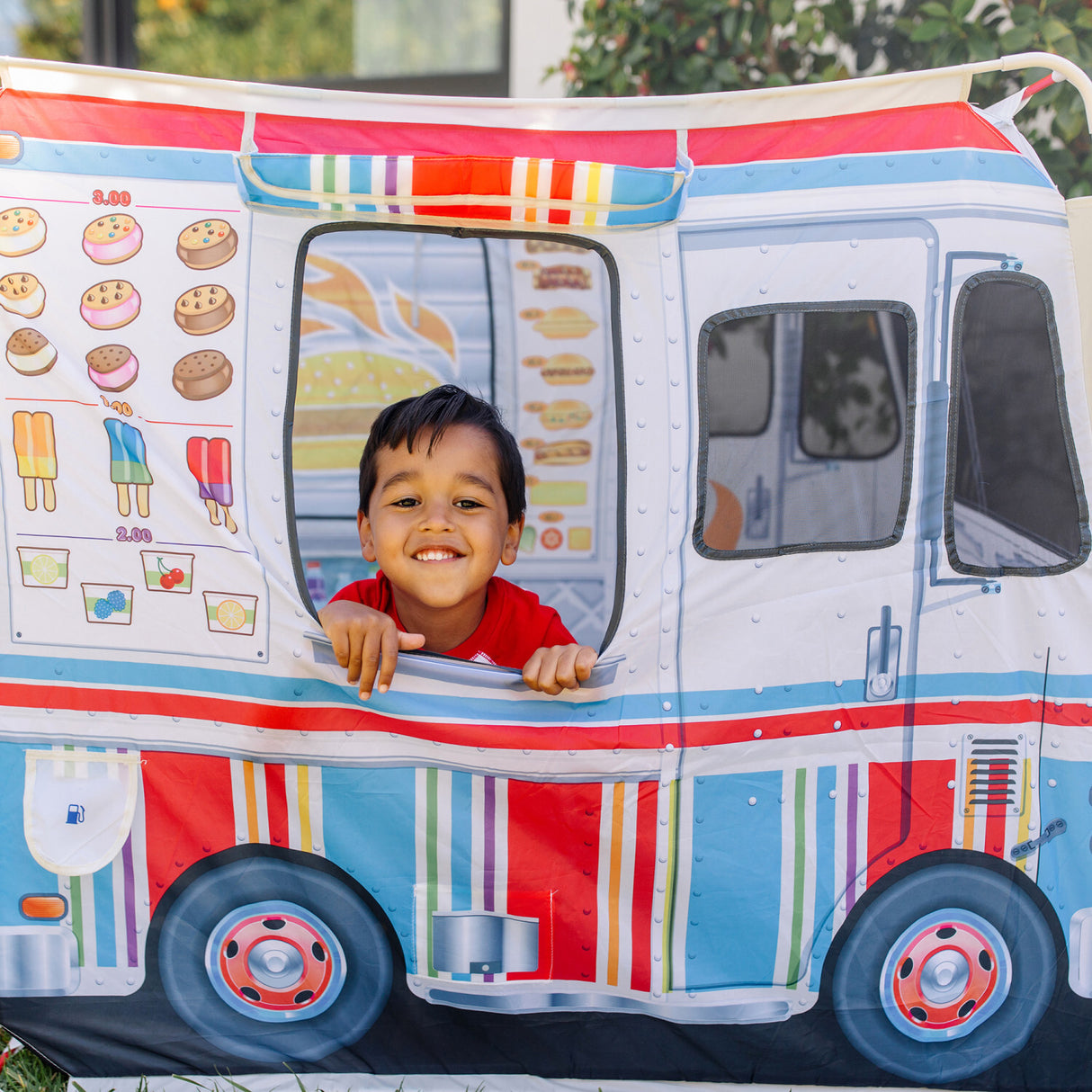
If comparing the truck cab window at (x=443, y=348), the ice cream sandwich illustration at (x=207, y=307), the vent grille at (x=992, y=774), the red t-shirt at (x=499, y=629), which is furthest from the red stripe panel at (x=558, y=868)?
the truck cab window at (x=443, y=348)

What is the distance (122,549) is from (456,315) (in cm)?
166

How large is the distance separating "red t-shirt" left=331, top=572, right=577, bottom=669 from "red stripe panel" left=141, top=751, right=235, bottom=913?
0.53m

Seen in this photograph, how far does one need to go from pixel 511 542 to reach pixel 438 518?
0.96 ft

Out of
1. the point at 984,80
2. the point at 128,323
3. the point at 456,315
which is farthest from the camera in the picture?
the point at 456,315

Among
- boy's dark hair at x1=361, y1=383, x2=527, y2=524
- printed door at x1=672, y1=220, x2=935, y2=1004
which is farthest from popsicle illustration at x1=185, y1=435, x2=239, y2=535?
printed door at x1=672, y1=220, x2=935, y2=1004

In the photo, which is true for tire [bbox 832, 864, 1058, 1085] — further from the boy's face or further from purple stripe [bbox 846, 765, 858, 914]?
the boy's face

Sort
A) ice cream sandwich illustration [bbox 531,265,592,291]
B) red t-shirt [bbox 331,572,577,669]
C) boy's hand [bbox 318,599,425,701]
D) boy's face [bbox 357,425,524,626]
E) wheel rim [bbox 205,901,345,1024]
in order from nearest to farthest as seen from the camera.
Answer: boy's hand [bbox 318,599,425,701] → wheel rim [bbox 205,901,345,1024] → boy's face [bbox 357,425,524,626] → red t-shirt [bbox 331,572,577,669] → ice cream sandwich illustration [bbox 531,265,592,291]

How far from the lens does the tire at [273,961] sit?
163cm

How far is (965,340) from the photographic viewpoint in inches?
64.4

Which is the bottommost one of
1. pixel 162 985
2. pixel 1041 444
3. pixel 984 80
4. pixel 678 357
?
pixel 162 985

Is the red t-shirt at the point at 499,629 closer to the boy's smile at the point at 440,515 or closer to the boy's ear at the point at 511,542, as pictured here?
the boy's ear at the point at 511,542

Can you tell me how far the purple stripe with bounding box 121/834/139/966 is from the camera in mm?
1605

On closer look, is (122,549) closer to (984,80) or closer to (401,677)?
(401,677)

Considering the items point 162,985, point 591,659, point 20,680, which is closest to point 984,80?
point 591,659
